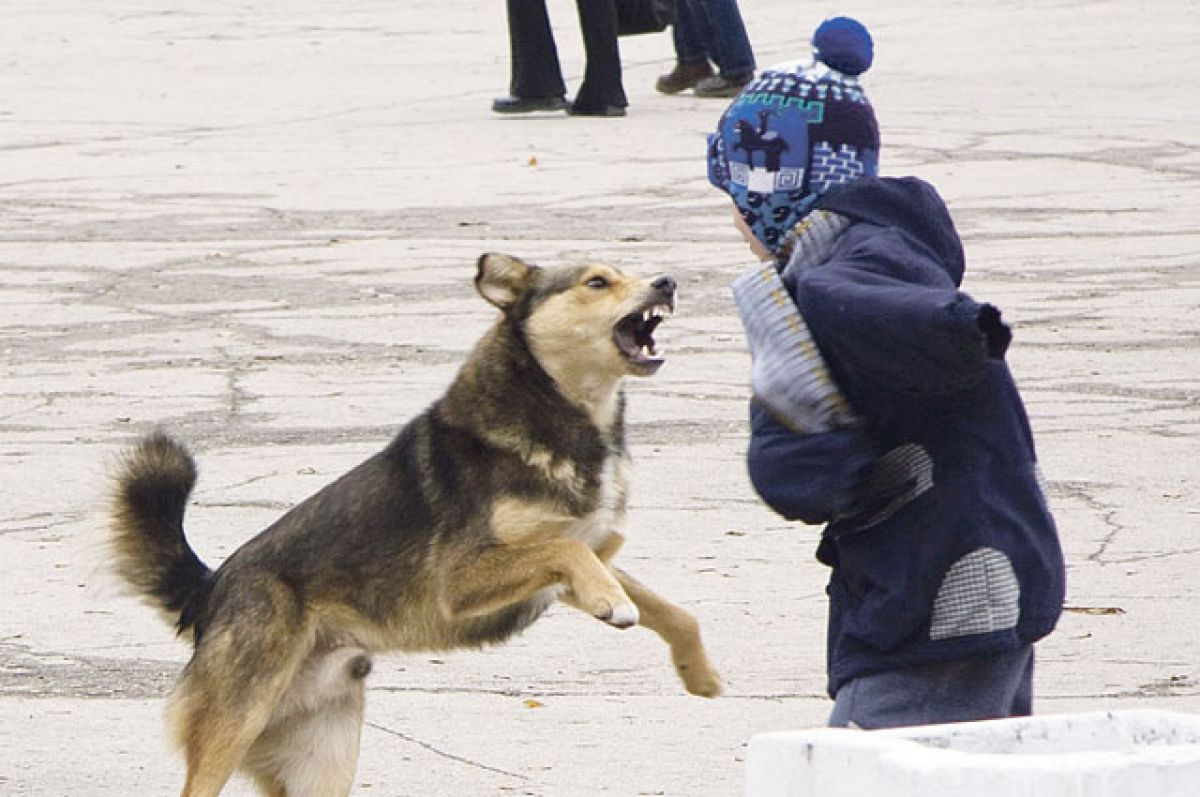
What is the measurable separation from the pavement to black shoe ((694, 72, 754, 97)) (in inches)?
9.2

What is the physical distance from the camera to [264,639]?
4.68m

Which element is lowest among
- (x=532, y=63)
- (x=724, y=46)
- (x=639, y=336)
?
(x=724, y=46)

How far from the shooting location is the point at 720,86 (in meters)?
16.4

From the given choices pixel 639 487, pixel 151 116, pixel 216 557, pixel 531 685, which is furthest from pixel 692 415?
pixel 151 116

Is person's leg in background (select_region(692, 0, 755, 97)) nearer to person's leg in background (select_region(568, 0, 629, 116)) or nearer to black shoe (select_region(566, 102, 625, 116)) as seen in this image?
person's leg in background (select_region(568, 0, 629, 116))

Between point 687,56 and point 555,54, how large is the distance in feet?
3.94

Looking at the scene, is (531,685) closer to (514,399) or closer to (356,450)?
(514,399)

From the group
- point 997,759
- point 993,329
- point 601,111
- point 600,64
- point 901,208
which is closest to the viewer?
point 997,759

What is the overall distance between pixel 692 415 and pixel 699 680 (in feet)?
11.6

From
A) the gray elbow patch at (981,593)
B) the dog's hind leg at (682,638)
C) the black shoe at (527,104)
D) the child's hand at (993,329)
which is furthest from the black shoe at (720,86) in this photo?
the child's hand at (993,329)

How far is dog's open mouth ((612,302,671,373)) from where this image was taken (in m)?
4.99

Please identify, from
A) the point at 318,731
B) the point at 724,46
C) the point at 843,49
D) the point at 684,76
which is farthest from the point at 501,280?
the point at 684,76

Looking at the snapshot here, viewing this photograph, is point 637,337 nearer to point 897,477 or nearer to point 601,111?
point 897,477

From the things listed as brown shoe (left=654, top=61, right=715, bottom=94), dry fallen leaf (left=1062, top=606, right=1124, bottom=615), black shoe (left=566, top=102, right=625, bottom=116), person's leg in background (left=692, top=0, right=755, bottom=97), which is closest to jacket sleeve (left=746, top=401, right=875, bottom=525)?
dry fallen leaf (left=1062, top=606, right=1124, bottom=615)
